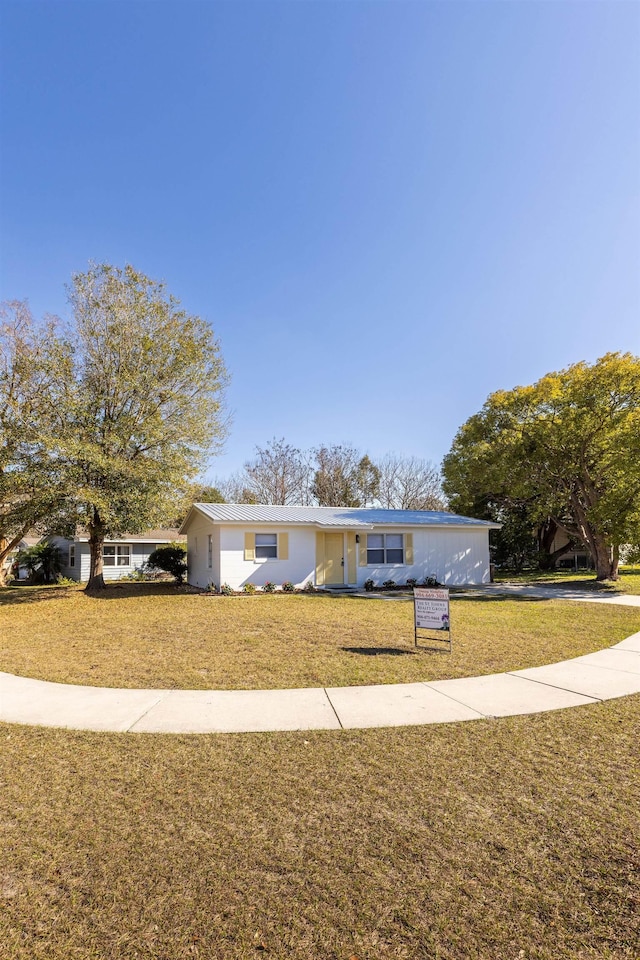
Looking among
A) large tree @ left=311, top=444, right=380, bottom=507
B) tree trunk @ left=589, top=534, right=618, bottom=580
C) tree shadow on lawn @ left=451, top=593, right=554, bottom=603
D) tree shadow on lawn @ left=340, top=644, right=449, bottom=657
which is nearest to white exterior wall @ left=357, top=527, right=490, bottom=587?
tree shadow on lawn @ left=451, top=593, right=554, bottom=603

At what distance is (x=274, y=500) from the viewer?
38.7 m

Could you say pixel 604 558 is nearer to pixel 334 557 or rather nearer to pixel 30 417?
pixel 334 557

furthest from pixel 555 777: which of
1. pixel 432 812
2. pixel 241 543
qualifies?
pixel 241 543

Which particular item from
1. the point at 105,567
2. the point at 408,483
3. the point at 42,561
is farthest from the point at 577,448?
the point at 42,561

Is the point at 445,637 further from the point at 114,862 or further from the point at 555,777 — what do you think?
the point at 114,862

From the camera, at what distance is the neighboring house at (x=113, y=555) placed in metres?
28.0

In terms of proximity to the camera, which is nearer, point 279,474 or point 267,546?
point 267,546

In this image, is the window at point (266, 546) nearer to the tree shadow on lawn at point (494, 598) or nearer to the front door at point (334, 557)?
the front door at point (334, 557)

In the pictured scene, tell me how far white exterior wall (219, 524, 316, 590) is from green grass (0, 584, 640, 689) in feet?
7.35

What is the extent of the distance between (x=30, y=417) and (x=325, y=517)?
11.8 m

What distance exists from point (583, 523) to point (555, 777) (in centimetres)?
1907

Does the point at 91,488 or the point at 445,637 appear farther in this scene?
the point at 91,488

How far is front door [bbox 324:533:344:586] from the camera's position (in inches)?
741

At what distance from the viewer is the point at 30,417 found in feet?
51.4
